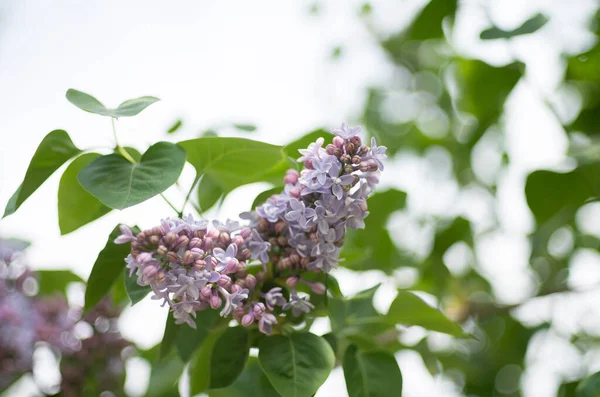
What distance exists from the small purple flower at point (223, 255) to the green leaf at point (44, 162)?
24cm

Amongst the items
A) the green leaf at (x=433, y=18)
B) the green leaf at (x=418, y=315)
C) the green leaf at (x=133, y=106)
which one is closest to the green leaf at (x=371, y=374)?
the green leaf at (x=418, y=315)

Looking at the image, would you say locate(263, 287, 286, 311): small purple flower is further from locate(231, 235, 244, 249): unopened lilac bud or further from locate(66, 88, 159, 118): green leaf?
locate(66, 88, 159, 118): green leaf

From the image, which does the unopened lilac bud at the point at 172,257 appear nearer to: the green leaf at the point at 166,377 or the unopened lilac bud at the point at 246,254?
the unopened lilac bud at the point at 246,254

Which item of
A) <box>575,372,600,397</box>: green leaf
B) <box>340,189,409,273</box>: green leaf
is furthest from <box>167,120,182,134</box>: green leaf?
<box>575,372,600,397</box>: green leaf

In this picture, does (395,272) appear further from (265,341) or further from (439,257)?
(265,341)

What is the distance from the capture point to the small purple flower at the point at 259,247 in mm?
609

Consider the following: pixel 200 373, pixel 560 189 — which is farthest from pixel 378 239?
pixel 200 373

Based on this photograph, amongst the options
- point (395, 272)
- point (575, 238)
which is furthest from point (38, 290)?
point (575, 238)

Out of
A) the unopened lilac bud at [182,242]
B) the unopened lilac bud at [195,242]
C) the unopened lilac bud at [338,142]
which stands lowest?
the unopened lilac bud at [195,242]

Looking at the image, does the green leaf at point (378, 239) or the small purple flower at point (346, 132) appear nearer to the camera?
the small purple flower at point (346, 132)

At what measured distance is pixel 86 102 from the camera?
64 cm

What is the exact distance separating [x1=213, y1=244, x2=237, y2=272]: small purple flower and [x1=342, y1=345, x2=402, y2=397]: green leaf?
22 cm

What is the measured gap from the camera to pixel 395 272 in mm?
1242

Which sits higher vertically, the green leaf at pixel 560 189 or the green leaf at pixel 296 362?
the green leaf at pixel 296 362
